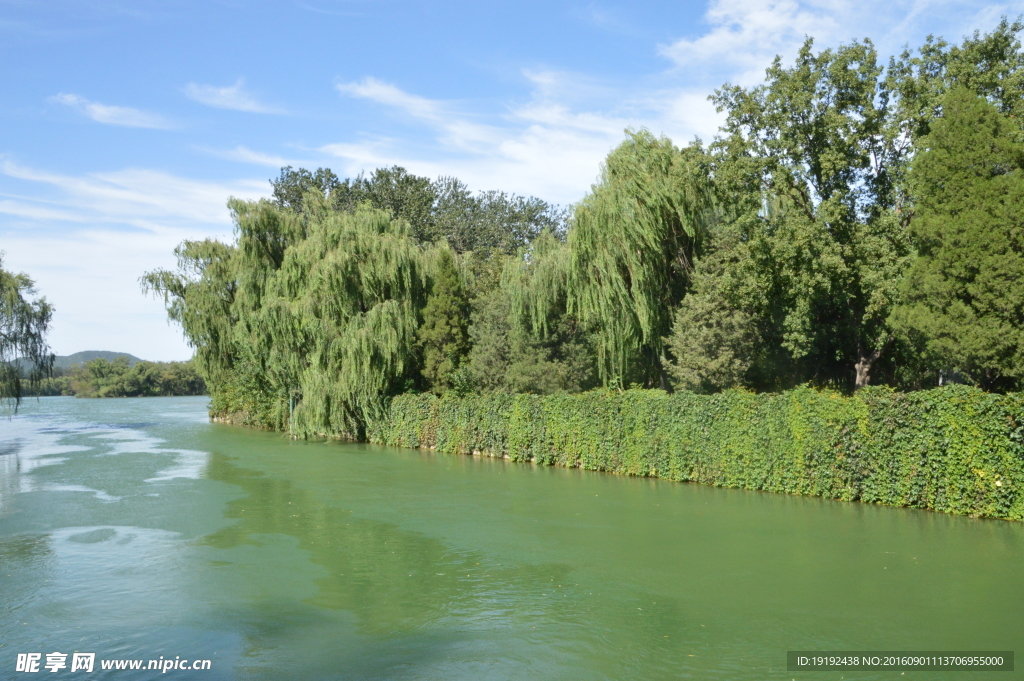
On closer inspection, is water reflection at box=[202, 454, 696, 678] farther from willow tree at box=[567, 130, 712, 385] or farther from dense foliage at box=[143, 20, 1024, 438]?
willow tree at box=[567, 130, 712, 385]

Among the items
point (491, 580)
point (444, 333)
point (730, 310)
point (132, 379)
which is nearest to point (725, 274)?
Answer: point (730, 310)

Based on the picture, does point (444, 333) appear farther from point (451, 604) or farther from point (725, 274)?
point (451, 604)

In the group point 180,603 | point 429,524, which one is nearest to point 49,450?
point 429,524

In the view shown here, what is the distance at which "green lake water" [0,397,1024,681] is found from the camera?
807 cm

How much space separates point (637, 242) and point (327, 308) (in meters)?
13.0

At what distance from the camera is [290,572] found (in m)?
11.4

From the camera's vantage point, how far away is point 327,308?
30328 millimetres

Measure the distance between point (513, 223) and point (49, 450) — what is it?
37094 mm

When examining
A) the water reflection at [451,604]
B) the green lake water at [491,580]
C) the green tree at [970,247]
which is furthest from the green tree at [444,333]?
the green tree at [970,247]

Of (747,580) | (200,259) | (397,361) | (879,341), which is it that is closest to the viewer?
(747,580)

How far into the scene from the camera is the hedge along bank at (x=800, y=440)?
46.3ft

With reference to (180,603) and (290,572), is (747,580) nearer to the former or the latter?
(290,572)

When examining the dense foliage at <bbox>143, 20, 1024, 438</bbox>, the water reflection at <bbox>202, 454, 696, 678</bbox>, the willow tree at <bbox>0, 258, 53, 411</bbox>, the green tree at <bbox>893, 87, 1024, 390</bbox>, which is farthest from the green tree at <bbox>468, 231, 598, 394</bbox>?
the willow tree at <bbox>0, 258, 53, 411</bbox>

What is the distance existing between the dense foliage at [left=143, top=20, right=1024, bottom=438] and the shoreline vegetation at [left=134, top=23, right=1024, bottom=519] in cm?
8
